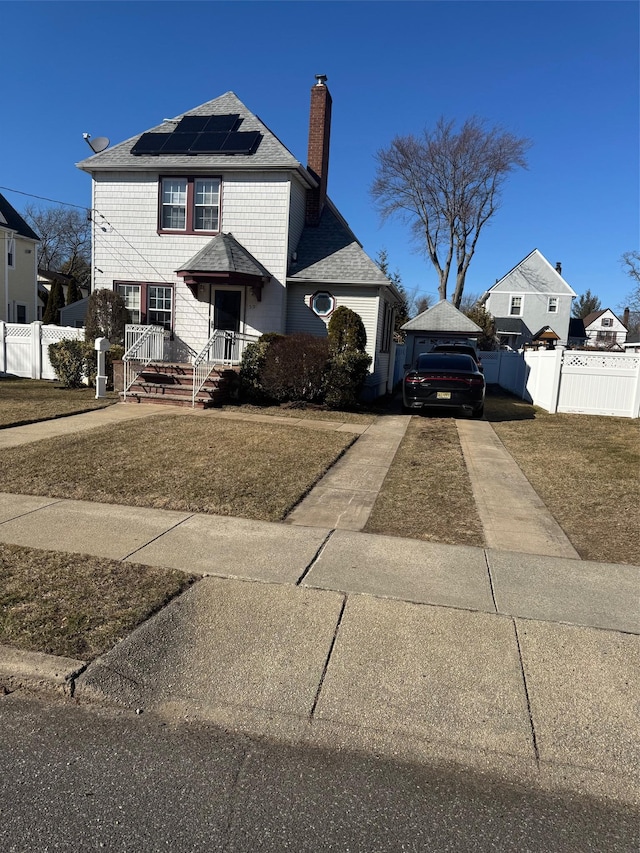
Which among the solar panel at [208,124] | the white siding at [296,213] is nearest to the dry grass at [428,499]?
the white siding at [296,213]

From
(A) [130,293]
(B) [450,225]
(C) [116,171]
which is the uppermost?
(B) [450,225]

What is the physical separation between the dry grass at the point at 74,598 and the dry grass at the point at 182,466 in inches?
62.5

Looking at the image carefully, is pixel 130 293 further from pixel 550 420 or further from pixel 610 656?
pixel 610 656

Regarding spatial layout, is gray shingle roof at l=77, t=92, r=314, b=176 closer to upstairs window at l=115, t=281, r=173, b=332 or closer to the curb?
upstairs window at l=115, t=281, r=173, b=332

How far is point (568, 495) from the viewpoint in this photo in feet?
23.1

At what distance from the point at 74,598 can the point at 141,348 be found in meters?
13.2

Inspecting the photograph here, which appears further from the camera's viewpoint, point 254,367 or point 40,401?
point 254,367

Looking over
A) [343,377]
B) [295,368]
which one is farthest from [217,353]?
[343,377]

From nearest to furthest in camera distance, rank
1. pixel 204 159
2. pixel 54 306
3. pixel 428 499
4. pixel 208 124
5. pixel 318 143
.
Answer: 1. pixel 428 499
2. pixel 204 159
3. pixel 208 124
4. pixel 318 143
5. pixel 54 306

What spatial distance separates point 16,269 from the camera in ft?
103

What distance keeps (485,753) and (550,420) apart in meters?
12.3

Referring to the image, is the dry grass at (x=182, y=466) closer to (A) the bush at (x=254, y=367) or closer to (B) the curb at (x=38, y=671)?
(B) the curb at (x=38, y=671)

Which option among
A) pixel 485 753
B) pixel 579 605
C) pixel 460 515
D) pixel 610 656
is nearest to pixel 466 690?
pixel 485 753

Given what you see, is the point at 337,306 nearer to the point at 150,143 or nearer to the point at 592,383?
the point at 592,383
